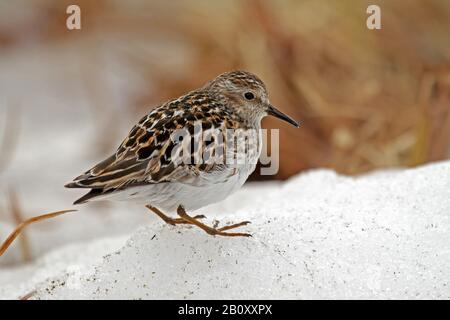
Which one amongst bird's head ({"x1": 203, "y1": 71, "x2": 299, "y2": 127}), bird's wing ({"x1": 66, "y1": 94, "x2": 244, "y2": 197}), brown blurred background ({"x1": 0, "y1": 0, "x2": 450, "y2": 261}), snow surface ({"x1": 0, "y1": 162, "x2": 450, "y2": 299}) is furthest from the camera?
brown blurred background ({"x1": 0, "y1": 0, "x2": 450, "y2": 261})

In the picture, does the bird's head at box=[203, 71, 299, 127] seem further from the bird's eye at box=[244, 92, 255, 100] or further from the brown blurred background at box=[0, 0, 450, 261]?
the brown blurred background at box=[0, 0, 450, 261]

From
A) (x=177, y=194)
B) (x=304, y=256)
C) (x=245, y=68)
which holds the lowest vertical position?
(x=304, y=256)

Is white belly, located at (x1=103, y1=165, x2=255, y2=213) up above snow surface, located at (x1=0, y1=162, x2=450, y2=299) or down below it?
above

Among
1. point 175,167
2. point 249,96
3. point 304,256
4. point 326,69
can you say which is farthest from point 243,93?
point 326,69

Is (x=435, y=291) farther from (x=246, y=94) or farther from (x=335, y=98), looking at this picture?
(x=335, y=98)

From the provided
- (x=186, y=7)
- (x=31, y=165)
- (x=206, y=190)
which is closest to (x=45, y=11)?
(x=186, y=7)

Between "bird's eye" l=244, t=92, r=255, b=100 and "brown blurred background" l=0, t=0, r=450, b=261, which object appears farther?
"brown blurred background" l=0, t=0, r=450, b=261

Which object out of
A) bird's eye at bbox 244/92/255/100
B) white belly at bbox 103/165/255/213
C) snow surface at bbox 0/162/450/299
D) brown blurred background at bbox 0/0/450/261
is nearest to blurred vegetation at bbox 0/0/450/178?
brown blurred background at bbox 0/0/450/261

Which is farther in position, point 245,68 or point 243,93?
point 245,68

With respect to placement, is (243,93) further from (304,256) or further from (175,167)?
(304,256)
